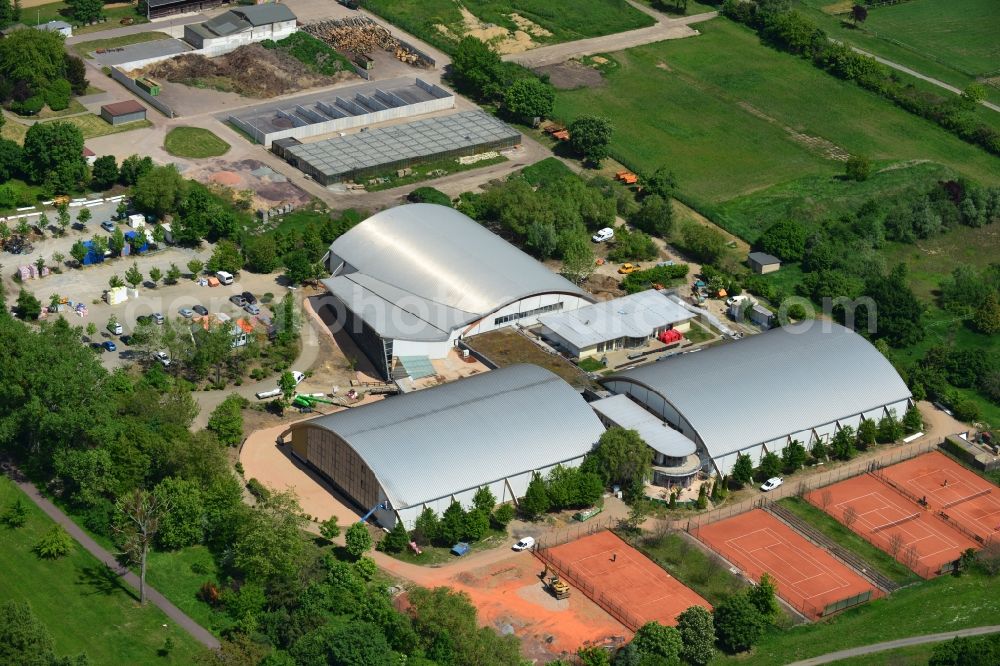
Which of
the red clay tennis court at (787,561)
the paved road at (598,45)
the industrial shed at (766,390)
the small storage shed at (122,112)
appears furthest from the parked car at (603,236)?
the small storage shed at (122,112)

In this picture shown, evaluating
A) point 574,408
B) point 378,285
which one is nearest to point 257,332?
point 378,285

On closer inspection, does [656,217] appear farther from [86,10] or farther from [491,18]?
[86,10]

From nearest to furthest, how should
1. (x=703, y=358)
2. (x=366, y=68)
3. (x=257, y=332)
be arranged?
1. (x=703, y=358)
2. (x=257, y=332)
3. (x=366, y=68)

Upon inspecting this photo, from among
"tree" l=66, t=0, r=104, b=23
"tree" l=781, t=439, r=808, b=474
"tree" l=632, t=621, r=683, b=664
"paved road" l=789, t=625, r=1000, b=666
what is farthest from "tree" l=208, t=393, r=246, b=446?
"tree" l=66, t=0, r=104, b=23

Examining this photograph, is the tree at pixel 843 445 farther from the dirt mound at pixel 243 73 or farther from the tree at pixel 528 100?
the dirt mound at pixel 243 73

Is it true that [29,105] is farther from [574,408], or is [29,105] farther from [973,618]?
[973,618]

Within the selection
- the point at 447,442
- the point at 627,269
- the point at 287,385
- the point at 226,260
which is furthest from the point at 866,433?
the point at 226,260
